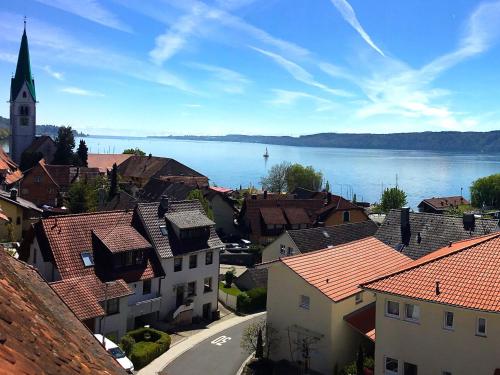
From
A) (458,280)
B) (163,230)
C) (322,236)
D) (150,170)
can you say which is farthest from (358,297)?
(150,170)

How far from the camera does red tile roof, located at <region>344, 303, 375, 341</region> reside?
28.7 metres

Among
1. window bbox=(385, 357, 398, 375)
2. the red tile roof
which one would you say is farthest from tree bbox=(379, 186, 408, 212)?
window bbox=(385, 357, 398, 375)

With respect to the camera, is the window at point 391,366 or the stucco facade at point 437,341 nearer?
the stucco facade at point 437,341

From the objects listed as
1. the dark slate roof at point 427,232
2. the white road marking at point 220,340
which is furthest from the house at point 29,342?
the dark slate roof at point 427,232

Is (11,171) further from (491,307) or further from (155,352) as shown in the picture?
(491,307)

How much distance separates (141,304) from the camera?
36938 mm

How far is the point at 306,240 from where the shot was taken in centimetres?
4759

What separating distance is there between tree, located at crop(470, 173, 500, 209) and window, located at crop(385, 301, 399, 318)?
113 m

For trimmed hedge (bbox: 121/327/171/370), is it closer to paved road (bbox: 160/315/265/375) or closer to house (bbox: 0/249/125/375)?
paved road (bbox: 160/315/265/375)

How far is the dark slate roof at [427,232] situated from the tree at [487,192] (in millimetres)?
89932

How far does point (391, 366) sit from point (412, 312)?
3.12m

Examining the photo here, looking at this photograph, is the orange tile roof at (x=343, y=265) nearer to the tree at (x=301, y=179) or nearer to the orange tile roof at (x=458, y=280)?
the orange tile roof at (x=458, y=280)

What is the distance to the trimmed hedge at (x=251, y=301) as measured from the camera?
44094 mm

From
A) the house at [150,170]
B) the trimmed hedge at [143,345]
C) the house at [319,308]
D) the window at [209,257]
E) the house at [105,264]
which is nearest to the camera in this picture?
the house at [319,308]
